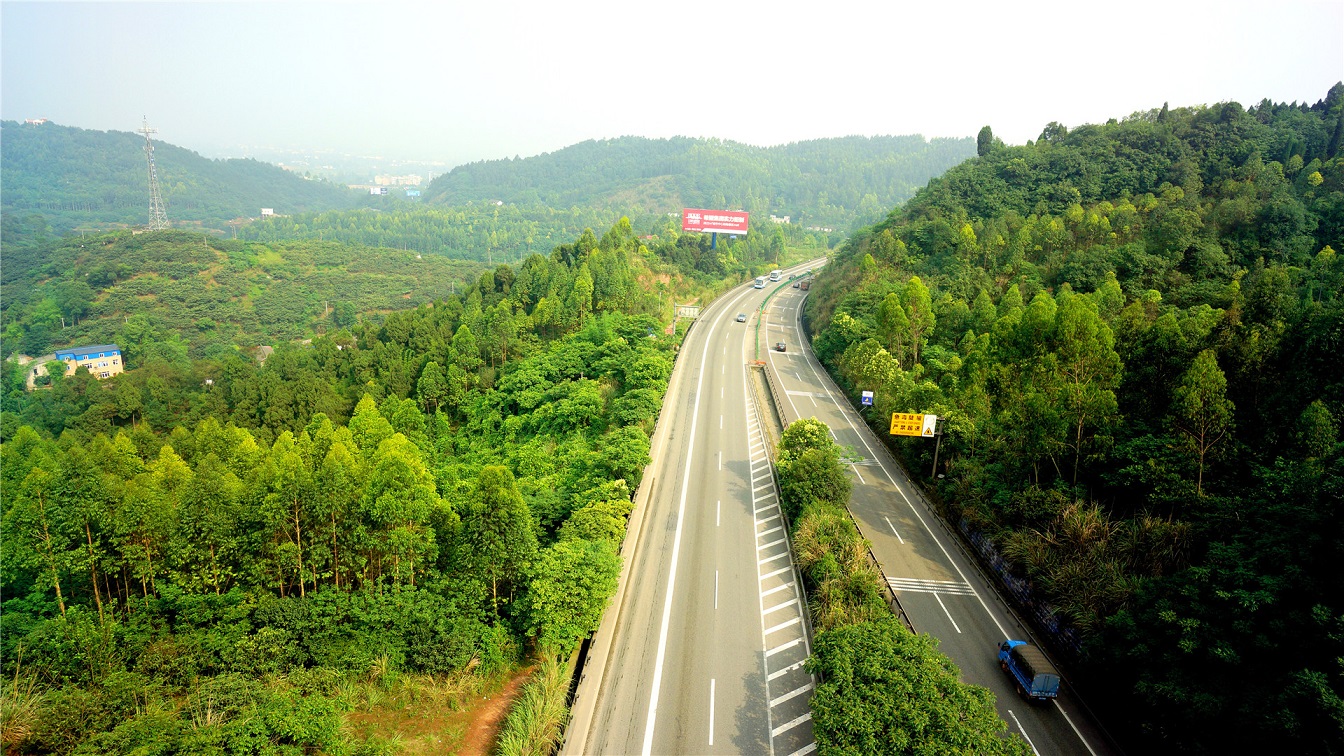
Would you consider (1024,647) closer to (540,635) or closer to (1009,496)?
(1009,496)

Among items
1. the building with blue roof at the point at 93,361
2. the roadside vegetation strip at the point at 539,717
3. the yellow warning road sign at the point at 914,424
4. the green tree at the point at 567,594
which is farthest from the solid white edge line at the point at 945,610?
the building with blue roof at the point at 93,361

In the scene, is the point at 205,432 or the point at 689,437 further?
the point at 689,437

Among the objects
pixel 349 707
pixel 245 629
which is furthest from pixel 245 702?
pixel 245 629

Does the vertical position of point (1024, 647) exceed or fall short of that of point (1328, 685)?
it falls short

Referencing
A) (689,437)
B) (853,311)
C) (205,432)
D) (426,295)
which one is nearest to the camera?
(205,432)

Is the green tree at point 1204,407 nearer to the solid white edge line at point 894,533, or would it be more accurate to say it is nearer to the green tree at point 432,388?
the solid white edge line at point 894,533

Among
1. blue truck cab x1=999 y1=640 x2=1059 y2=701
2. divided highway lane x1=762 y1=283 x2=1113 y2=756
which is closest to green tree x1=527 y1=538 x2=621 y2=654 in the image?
divided highway lane x1=762 y1=283 x2=1113 y2=756
